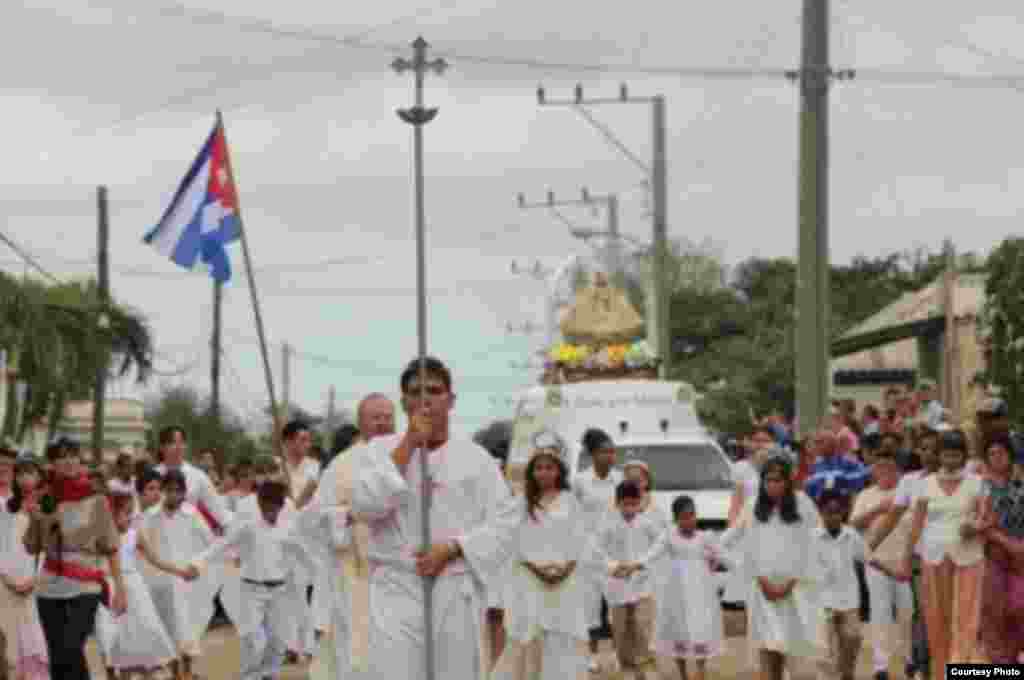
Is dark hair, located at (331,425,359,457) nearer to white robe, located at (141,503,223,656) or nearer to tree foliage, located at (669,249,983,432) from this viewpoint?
white robe, located at (141,503,223,656)

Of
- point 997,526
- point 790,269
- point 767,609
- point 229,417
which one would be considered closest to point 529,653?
point 767,609

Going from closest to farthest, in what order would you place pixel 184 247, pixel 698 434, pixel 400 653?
pixel 400 653 < pixel 184 247 < pixel 698 434

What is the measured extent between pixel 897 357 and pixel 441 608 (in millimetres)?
57497

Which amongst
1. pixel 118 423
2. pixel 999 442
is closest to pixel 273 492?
pixel 999 442

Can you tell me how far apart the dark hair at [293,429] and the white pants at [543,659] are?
259cm

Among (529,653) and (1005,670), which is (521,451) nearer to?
(529,653)

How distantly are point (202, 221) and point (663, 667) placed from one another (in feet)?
17.0

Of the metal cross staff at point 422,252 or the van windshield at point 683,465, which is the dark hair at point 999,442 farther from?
the van windshield at point 683,465

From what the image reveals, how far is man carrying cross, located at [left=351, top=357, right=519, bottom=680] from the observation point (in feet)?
40.5

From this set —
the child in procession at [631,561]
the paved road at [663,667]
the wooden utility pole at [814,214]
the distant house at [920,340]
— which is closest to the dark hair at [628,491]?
the child in procession at [631,561]

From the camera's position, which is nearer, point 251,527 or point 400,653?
point 400,653

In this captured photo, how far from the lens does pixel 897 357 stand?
6919 centimetres

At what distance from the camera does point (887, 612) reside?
2112 cm

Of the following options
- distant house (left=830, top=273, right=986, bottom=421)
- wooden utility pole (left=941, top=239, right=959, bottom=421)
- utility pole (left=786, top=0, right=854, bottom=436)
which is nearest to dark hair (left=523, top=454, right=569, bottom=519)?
utility pole (left=786, top=0, right=854, bottom=436)
